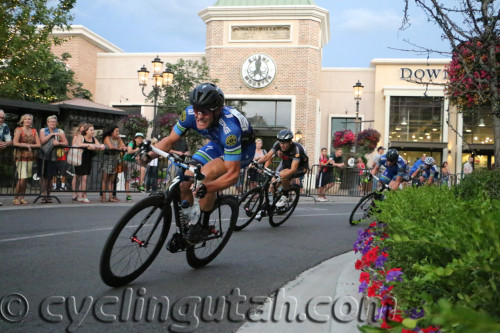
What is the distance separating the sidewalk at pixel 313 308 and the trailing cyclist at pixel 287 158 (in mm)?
4135

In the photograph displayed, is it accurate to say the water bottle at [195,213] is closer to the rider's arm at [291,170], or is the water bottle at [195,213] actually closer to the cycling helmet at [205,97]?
the cycling helmet at [205,97]

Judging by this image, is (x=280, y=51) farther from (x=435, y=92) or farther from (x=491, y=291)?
(x=491, y=291)

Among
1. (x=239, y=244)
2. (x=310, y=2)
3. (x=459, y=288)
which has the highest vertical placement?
A: (x=310, y=2)

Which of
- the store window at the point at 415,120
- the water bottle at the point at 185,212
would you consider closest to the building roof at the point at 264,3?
the store window at the point at 415,120

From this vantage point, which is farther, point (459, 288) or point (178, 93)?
point (178, 93)

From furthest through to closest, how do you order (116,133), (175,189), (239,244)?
(116,133)
(239,244)
(175,189)

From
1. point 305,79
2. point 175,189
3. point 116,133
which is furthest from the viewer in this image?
point 305,79

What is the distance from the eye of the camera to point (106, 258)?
3664 mm

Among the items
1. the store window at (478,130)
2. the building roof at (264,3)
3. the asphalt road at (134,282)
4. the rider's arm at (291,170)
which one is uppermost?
the building roof at (264,3)

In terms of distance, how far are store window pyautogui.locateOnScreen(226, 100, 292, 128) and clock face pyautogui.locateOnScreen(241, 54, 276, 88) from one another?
49.5 inches

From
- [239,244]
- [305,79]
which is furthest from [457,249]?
[305,79]

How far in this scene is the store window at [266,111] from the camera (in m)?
29.6

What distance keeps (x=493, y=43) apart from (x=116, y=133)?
9.98 metres

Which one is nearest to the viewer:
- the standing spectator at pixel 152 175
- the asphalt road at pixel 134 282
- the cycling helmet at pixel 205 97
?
the asphalt road at pixel 134 282
